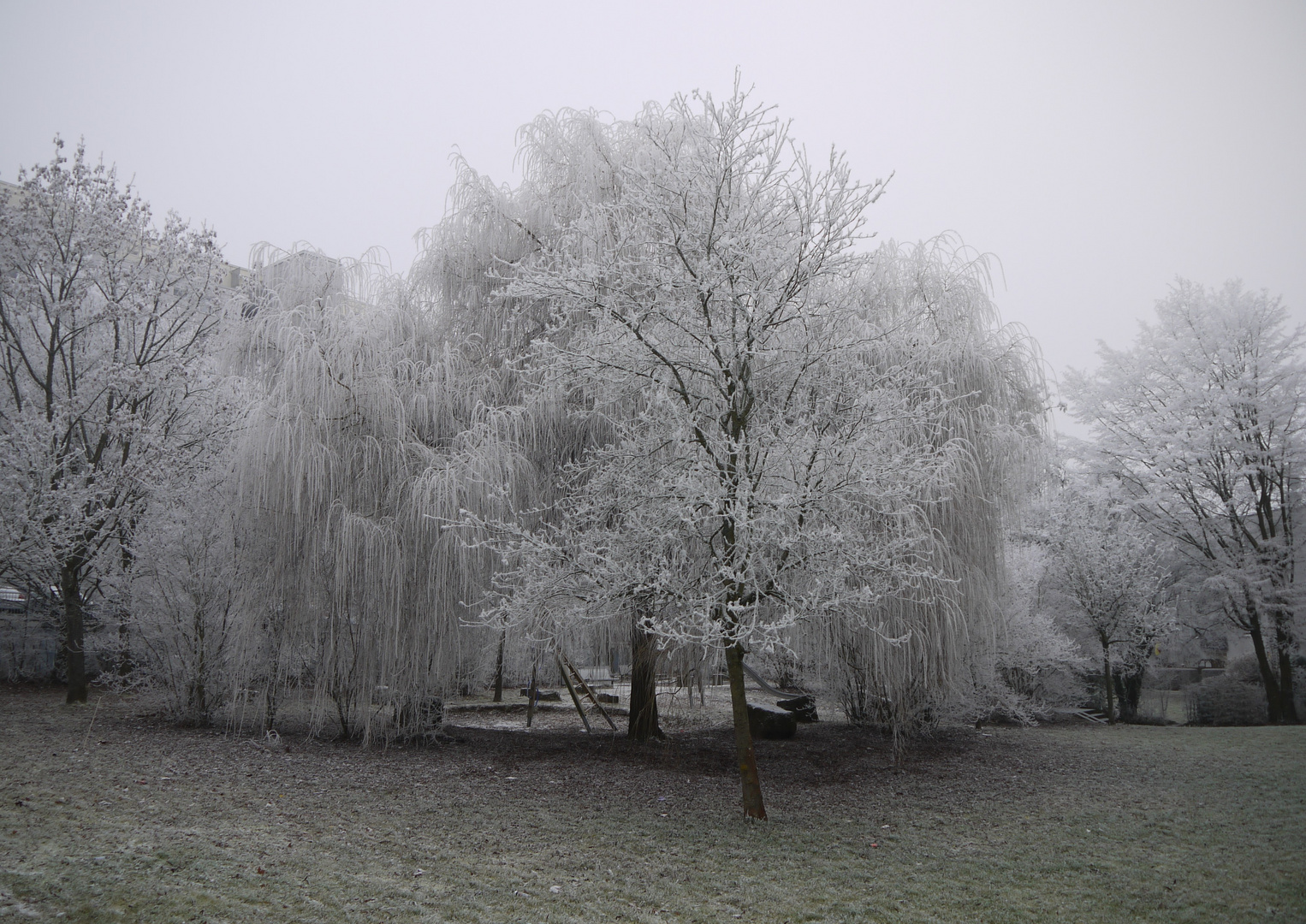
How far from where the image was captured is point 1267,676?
1519 centimetres

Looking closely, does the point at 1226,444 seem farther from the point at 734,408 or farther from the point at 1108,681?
the point at 734,408

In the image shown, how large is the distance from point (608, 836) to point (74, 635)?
32.5ft

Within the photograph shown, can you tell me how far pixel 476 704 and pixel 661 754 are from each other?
A: 7314 mm

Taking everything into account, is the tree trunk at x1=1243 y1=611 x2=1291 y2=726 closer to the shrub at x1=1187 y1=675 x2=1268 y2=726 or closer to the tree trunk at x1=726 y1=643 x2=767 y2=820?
the shrub at x1=1187 y1=675 x2=1268 y2=726

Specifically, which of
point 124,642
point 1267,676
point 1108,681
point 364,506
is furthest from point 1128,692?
point 124,642

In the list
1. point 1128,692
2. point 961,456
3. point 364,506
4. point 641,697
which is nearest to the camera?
point 961,456

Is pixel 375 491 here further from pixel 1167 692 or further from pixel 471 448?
pixel 1167 692

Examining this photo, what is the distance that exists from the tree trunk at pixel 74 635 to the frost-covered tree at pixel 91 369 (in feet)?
0.08

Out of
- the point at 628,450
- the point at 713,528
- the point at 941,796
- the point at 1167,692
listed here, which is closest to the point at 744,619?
the point at 713,528

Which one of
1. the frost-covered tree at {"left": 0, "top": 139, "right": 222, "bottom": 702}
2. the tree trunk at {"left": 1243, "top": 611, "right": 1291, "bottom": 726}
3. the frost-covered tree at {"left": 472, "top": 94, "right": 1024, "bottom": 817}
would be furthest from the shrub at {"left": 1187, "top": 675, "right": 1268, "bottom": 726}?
the frost-covered tree at {"left": 0, "top": 139, "right": 222, "bottom": 702}

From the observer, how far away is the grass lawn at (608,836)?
13.2 ft

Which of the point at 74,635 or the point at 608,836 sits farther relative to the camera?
the point at 74,635

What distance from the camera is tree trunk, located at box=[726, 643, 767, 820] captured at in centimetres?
592

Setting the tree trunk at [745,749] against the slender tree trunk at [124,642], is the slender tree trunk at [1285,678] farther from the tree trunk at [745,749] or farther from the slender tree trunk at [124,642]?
the slender tree trunk at [124,642]
